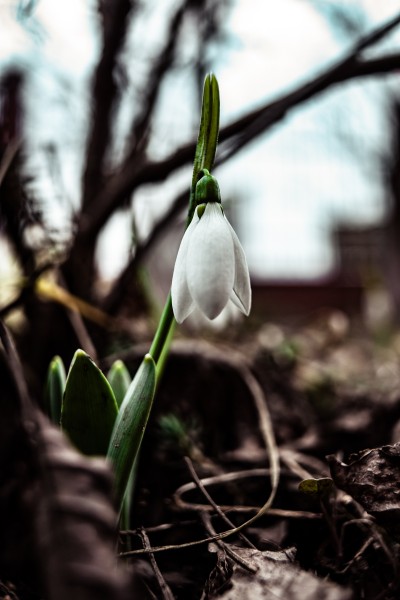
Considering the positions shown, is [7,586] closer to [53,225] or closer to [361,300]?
[53,225]

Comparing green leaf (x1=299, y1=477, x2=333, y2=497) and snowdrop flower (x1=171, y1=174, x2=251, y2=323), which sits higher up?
snowdrop flower (x1=171, y1=174, x2=251, y2=323)

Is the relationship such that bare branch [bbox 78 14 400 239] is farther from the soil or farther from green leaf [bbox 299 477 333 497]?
green leaf [bbox 299 477 333 497]

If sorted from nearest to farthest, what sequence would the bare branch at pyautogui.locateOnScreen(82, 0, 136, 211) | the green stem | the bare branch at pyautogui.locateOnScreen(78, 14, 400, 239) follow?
the green stem → the bare branch at pyautogui.locateOnScreen(78, 14, 400, 239) → the bare branch at pyautogui.locateOnScreen(82, 0, 136, 211)

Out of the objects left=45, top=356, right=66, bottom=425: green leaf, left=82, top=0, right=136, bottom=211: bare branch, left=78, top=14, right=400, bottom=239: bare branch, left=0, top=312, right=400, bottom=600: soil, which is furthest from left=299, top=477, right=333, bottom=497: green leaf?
left=82, top=0, right=136, bottom=211: bare branch

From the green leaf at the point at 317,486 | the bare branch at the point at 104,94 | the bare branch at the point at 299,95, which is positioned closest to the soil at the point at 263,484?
the green leaf at the point at 317,486

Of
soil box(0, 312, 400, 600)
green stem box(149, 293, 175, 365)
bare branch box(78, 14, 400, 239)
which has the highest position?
bare branch box(78, 14, 400, 239)

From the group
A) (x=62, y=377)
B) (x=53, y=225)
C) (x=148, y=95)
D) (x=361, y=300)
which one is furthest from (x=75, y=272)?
(x=361, y=300)

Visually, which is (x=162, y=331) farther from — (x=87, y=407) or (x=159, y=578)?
(x=159, y=578)
